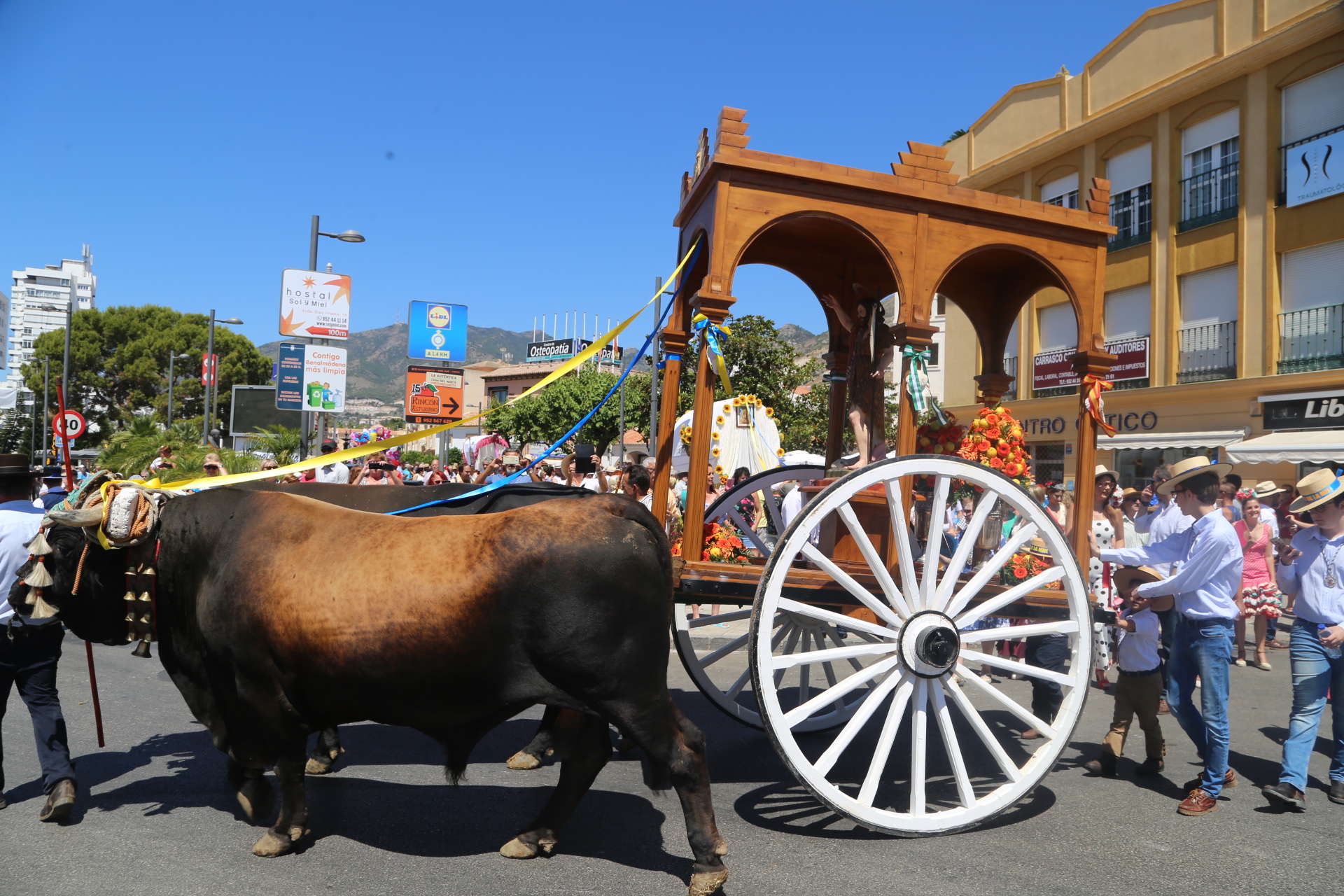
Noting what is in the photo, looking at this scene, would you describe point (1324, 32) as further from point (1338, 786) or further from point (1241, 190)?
point (1338, 786)

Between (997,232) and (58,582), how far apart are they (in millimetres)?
4901

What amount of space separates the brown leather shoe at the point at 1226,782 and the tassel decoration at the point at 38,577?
5556 millimetres

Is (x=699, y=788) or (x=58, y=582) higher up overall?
(x=58, y=582)

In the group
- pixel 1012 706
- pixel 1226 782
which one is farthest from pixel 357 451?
pixel 1226 782

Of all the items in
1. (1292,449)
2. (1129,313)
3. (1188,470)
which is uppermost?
(1129,313)

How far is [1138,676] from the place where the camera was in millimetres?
4926

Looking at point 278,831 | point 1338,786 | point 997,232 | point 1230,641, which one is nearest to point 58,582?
point 278,831

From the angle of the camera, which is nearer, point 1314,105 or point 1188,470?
point 1188,470

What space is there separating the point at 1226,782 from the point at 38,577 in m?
5.88

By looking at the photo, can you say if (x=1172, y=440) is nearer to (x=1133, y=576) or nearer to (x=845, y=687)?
(x=1133, y=576)

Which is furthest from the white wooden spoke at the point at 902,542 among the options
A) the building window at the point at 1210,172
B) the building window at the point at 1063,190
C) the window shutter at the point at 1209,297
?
the building window at the point at 1063,190

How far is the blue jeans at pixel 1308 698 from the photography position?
14.6 ft

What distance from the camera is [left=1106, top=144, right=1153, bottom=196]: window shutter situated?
61.5ft

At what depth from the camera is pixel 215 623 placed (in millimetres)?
3592
